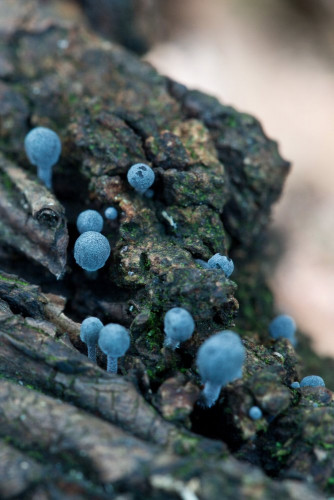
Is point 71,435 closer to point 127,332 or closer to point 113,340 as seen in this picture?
point 113,340

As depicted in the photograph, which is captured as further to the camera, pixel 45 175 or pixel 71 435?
pixel 45 175

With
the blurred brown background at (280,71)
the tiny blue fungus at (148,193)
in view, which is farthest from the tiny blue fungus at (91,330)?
the blurred brown background at (280,71)

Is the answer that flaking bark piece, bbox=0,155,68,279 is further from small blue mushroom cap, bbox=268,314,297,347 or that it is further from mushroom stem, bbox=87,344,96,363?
small blue mushroom cap, bbox=268,314,297,347

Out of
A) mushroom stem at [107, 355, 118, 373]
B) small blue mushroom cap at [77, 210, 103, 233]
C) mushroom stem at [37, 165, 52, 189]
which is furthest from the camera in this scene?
mushroom stem at [37, 165, 52, 189]

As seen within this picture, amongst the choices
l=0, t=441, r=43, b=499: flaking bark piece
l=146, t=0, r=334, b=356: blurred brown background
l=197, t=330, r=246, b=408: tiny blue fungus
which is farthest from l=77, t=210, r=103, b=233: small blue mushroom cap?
l=146, t=0, r=334, b=356: blurred brown background

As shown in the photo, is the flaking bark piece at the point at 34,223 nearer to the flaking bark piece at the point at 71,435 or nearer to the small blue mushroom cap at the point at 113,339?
the small blue mushroom cap at the point at 113,339

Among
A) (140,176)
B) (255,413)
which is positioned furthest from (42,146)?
(255,413)
